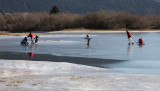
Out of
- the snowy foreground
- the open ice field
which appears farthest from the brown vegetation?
the snowy foreground

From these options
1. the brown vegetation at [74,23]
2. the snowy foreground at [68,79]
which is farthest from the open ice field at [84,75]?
the brown vegetation at [74,23]

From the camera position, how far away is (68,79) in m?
13.3

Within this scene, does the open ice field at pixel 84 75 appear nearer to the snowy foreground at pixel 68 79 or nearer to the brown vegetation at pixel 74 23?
the snowy foreground at pixel 68 79

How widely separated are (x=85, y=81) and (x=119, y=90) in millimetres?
1918

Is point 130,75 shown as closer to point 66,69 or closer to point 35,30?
point 66,69

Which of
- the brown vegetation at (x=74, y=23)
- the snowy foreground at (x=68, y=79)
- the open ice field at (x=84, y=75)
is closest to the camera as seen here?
the snowy foreground at (x=68, y=79)

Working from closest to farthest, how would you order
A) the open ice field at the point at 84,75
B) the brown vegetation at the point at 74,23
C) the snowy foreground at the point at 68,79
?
the snowy foreground at the point at 68,79 < the open ice field at the point at 84,75 < the brown vegetation at the point at 74,23

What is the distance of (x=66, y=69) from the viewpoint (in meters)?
16.6

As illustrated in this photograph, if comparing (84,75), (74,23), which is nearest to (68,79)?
(84,75)

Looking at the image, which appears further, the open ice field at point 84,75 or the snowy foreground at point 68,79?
the open ice field at point 84,75

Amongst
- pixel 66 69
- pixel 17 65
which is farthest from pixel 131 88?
pixel 17 65

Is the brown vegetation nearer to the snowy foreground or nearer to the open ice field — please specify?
the open ice field

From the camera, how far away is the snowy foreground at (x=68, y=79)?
11.7 m

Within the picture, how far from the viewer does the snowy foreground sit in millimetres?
11695
